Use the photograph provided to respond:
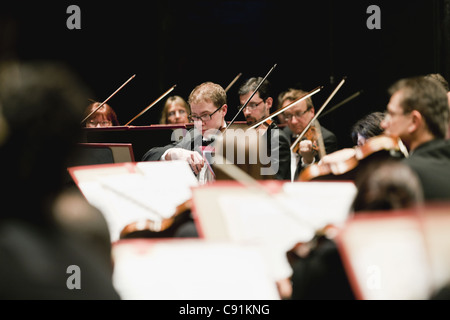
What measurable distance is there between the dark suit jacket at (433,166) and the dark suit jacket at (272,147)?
2.51ft

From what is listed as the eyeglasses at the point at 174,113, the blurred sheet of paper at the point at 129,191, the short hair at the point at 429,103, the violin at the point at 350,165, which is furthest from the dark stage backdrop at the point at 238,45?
the blurred sheet of paper at the point at 129,191

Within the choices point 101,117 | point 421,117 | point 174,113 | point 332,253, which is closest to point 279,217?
point 332,253

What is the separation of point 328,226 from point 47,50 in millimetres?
4035

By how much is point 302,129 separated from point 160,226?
2371 millimetres

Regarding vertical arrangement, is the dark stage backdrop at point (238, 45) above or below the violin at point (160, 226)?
above

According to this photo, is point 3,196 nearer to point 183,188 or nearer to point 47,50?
point 183,188

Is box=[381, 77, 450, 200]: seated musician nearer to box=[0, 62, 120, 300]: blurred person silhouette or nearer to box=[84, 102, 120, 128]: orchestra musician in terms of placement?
box=[0, 62, 120, 300]: blurred person silhouette

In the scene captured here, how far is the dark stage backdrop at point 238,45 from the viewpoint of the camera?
4.30 meters

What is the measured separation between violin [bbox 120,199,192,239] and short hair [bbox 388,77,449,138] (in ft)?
3.02

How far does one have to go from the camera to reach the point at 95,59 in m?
5.18

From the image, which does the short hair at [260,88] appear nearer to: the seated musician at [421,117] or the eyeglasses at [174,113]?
the eyeglasses at [174,113]

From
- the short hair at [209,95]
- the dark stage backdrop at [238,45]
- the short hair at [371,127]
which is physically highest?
the dark stage backdrop at [238,45]

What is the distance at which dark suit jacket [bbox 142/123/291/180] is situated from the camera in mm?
2330
